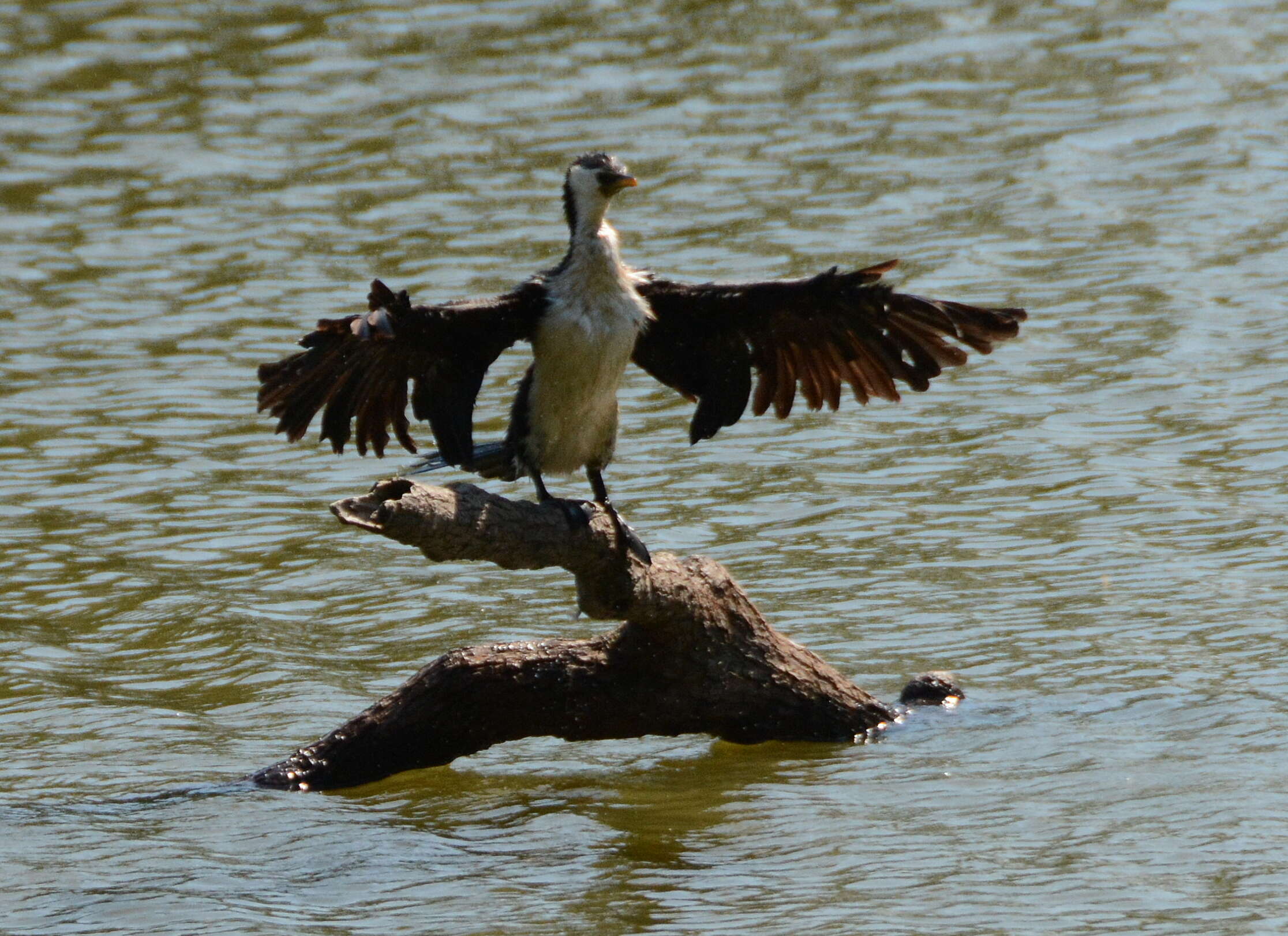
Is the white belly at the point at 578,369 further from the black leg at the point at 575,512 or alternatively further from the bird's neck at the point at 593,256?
the black leg at the point at 575,512

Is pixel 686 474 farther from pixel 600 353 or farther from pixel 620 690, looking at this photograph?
pixel 600 353

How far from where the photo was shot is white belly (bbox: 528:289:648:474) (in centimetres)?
714

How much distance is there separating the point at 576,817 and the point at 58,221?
28.2 ft

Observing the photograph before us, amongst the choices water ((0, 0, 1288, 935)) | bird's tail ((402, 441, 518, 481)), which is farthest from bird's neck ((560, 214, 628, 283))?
water ((0, 0, 1288, 935))

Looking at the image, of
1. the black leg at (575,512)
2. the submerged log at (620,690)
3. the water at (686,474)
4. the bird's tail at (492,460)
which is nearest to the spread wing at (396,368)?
the bird's tail at (492,460)

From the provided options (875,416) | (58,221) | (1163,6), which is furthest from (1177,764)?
(1163,6)

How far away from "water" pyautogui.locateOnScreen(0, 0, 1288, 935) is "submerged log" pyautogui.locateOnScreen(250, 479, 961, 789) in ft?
0.75

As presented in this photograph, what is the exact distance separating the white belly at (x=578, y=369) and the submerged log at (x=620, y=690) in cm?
54

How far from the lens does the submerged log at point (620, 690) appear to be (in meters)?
7.43

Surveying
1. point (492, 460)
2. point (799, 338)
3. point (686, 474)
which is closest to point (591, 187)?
point (799, 338)

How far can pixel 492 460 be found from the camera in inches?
292

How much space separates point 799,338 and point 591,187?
0.93m

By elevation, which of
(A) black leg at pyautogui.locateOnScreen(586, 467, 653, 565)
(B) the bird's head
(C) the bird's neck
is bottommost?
(A) black leg at pyautogui.locateOnScreen(586, 467, 653, 565)

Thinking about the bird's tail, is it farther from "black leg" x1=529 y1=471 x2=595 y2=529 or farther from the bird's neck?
the bird's neck
